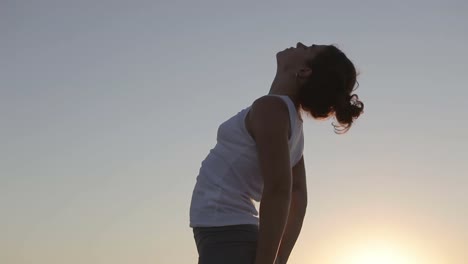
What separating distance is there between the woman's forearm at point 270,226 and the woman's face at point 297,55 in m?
0.79

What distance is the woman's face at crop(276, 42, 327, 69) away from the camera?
335cm

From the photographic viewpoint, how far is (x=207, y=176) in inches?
121

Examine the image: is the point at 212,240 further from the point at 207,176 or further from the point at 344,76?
the point at 344,76

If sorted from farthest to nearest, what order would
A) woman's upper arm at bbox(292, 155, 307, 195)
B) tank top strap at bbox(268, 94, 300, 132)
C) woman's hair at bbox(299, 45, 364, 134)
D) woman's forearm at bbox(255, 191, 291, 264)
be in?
woman's upper arm at bbox(292, 155, 307, 195) < woman's hair at bbox(299, 45, 364, 134) < tank top strap at bbox(268, 94, 300, 132) < woman's forearm at bbox(255, 191, 291, 264)

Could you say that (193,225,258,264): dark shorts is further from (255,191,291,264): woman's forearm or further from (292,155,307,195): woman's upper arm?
(292,155,307,195): woman's upper arm

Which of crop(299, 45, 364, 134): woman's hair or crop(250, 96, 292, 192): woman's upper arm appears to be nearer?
crop(250, 96, 292, 192): woman's upper arm

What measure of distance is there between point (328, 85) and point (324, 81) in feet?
0.10

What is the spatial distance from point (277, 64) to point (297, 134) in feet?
1.80

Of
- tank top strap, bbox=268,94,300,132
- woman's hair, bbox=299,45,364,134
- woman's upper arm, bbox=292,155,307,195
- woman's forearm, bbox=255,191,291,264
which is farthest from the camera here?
woman's upper arm, bbox=292,155,307,195

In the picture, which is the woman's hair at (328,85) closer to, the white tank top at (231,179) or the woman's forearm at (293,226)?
the white tank top at (231,179)

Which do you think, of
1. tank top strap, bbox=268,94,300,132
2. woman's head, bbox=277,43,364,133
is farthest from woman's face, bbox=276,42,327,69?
tank top strap, bbox=268,94,300,132

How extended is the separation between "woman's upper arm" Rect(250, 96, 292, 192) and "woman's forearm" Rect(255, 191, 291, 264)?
6cm

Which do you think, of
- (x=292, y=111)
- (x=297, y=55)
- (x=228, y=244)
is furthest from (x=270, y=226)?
(x=297, y=55)

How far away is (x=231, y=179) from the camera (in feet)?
10.0
